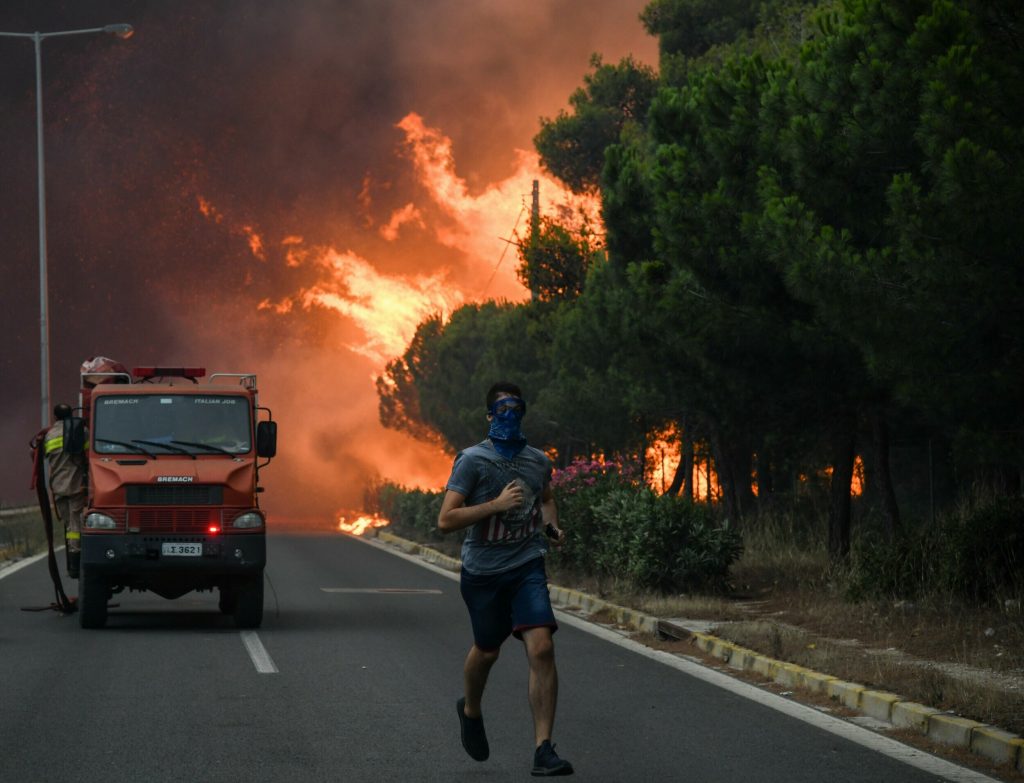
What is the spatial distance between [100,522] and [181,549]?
812mm

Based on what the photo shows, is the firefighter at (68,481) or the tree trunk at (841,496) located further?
the tree trunk at (841,496)

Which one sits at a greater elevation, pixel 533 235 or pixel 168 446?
pixel 533 235

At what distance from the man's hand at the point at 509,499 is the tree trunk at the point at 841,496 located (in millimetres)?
12166

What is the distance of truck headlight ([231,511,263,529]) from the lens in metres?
15.3

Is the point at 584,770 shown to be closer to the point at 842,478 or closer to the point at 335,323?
the point at 842,478

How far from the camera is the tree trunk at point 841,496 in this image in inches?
765

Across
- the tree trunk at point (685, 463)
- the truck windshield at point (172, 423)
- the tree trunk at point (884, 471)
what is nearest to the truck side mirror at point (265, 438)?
the truck windshield at point (172, 423)

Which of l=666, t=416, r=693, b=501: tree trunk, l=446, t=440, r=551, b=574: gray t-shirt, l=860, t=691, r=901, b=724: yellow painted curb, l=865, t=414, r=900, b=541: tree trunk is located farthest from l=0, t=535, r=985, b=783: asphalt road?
l=666, t=416, r=693, b=501: tree trunk

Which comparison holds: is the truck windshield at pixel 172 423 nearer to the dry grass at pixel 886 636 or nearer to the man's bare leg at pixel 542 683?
the dry grass at pixel 886 636

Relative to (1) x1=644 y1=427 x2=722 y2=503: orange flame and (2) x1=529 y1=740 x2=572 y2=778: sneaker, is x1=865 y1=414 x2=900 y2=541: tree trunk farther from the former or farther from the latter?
(1) x1=644 y1=427 x2=722 y2=503: orange flame

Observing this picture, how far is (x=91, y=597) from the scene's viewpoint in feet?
49.9

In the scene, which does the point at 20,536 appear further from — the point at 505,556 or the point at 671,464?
the point at 505,556

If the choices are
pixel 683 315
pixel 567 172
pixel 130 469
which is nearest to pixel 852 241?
pixel 683 315

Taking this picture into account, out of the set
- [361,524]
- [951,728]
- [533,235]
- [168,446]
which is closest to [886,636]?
[951,728]
